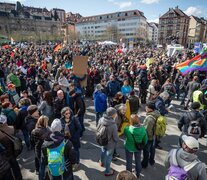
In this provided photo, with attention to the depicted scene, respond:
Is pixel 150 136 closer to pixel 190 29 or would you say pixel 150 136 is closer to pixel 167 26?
pixel 167 26

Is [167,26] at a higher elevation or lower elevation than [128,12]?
lower

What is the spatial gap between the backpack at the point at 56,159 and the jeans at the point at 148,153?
7.27 feet

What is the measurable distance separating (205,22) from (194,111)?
125421mm

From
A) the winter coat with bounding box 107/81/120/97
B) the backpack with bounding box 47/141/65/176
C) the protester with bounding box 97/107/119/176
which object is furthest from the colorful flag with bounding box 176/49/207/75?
the backpack with bounding box 47/141/65/176

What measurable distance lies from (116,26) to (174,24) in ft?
91.1

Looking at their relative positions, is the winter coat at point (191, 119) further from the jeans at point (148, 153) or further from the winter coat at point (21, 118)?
the winter coat at point (21, 118)

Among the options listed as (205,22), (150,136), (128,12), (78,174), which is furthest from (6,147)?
(205,22)

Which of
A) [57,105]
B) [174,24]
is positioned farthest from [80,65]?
[174,24]

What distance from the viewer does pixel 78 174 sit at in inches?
179

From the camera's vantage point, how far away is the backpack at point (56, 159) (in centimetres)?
307

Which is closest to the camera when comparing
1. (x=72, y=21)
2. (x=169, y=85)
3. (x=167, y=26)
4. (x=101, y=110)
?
(x=101, y=110)

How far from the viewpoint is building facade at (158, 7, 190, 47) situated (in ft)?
277

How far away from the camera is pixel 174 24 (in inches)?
3361

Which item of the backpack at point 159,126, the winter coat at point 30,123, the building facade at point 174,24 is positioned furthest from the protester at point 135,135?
the building facade at point 174,24
